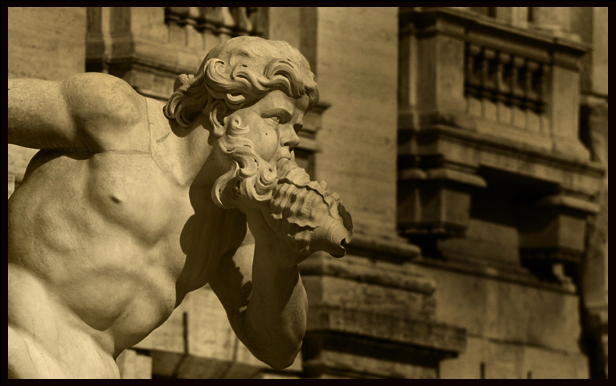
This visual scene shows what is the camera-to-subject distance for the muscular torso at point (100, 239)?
5.56 metres

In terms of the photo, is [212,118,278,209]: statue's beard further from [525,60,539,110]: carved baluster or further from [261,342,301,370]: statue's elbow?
[525,60,539,110]: carved baluster

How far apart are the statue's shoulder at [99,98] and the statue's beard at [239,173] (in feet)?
0.99

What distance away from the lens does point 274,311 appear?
19.3 feet

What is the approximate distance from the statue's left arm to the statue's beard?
0.16 m

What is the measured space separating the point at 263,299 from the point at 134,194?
597 mm

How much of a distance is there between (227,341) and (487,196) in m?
3.19

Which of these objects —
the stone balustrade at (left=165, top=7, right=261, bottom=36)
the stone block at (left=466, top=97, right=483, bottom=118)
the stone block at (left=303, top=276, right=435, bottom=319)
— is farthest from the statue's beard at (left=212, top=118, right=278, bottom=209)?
the stone block at (left=466, top=97, right=483, bottom=118)

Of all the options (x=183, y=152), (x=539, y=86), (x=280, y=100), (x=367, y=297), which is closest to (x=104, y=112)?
(x=183, y=152)

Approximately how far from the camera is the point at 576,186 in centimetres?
1251

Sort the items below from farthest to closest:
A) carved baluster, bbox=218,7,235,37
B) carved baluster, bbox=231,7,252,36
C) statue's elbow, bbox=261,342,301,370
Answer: carved baluster, bbox=231,7,252,36 < carved baluster, bbox=218,7,235,37 < statue's elbow, bbox=261,342,301,370

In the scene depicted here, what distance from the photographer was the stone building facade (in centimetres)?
962

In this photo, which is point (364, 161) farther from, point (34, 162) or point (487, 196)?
point (34, 162)

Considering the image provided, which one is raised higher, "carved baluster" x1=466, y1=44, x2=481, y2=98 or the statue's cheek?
"carved baluster" x1=466, y1=44, x2=481, y2=98
